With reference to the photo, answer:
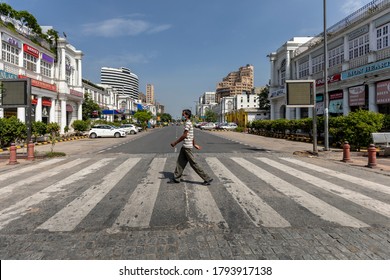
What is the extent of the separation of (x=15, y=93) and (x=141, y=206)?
1088 centimetres

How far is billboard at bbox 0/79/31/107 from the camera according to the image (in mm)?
12102

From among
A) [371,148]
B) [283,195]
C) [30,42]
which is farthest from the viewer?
[30,42]

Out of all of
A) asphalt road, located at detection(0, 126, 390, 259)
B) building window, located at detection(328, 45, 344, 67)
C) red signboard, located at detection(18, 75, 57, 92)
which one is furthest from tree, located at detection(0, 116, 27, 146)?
building window, located at detection(328, 45, 344, 67)

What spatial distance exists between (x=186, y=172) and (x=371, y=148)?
6545 millimetres

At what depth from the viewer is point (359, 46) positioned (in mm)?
25312

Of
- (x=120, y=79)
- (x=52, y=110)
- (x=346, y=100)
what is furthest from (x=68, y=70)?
(x=120, y=79)

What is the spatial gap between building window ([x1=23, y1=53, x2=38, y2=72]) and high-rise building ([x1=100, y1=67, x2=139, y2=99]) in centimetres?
12328

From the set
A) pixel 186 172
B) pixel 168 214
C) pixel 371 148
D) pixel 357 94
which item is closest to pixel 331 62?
pixel 357 94

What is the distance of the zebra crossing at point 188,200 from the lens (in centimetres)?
423

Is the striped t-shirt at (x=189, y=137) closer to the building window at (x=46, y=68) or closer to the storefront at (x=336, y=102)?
the storefront at (x=336, y=102)

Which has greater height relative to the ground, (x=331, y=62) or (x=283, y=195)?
(x=331, y=62)

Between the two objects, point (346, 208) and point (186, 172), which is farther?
point (186, 172)
